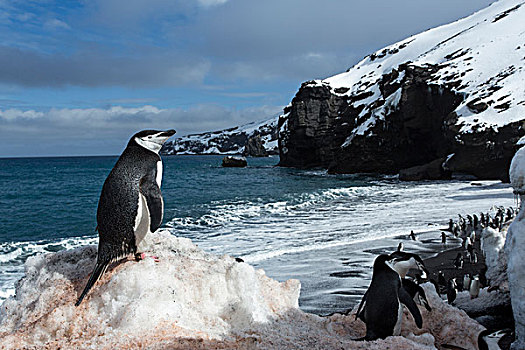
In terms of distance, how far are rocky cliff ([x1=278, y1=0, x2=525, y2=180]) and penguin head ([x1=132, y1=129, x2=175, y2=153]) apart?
30716mm

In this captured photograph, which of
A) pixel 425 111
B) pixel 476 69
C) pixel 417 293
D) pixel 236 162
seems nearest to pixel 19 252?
pixel 417 293

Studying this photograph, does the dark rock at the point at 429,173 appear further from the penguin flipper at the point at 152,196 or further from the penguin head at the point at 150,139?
the penguin flipper at the point at 152,196

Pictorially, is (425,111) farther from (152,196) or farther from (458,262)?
(152,196)

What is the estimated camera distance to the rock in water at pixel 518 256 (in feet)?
12.2

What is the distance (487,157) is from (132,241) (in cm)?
3418

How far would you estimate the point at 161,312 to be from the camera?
110 inches

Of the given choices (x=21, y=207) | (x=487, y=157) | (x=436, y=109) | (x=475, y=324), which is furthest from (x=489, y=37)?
(x=475, y=324)

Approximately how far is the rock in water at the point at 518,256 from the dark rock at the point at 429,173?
3461cm

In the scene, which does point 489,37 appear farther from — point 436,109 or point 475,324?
point 475,324

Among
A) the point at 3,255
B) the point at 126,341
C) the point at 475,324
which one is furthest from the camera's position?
the point at 3,255

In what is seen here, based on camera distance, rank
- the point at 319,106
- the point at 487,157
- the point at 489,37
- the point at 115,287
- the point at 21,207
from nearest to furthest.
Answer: the point at 115,287, the point at 21,207, the point at 487,157, the point at 489,37, the point at 319,106

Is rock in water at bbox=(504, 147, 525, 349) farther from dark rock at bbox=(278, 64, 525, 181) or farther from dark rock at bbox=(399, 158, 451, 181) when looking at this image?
dark rock at bbox=(399, 158, 451, 181)

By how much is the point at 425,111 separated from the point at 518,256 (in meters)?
41.8

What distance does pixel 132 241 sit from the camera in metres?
3.55
